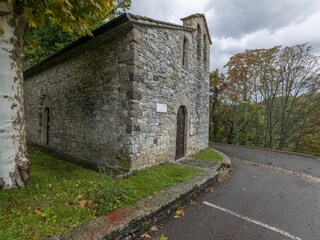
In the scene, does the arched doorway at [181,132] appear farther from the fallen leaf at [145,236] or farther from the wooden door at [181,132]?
the fallen leaf at [145,236]

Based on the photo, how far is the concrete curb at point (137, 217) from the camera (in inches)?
99.3

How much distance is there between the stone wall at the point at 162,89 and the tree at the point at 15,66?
2.17 m

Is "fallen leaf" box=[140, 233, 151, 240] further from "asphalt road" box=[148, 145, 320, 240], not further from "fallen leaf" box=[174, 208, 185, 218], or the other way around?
"fallen leaf" box=[174, 208, 185, 218]

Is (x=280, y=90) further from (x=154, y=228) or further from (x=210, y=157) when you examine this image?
(x=154, y=228)

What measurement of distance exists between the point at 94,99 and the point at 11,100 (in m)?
3.10

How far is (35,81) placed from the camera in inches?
434

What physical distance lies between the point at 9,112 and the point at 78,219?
2.21 meters

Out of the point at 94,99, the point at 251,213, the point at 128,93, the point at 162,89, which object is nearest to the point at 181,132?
the point at 162,89

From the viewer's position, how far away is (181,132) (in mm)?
8148

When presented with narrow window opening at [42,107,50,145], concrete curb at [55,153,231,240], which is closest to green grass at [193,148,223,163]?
concrete curb at [55,153,231,240]

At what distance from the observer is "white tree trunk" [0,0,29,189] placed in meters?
3.38

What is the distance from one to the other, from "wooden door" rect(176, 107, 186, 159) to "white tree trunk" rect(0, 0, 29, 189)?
5293 mm

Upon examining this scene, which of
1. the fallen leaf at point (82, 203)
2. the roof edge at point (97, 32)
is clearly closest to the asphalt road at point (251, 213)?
the fallen leaf at point (82, 203)

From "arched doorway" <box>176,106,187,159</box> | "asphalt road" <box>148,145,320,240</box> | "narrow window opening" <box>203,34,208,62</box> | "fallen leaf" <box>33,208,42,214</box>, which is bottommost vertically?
"asphalt road" <box>148,145,320,240</box>
